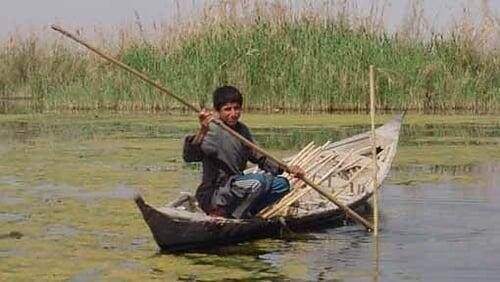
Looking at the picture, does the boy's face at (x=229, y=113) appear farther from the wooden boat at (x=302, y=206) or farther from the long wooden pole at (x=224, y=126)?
the wooden boat at (x=302, y=206)

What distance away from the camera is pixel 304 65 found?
50.2 ft

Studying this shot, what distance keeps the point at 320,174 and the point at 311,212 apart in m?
1.38

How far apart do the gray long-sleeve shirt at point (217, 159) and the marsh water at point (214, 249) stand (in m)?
0.30

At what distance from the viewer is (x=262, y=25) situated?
52.2 ft

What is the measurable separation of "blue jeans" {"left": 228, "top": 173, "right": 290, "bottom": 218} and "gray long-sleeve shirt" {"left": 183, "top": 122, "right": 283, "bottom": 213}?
7 centimetres

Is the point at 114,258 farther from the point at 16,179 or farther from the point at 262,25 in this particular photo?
the point at 262,25

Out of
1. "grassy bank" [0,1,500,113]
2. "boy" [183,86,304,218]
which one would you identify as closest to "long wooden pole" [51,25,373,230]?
"boy" [183,86,304,218]

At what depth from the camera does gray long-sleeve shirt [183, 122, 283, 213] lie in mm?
5965

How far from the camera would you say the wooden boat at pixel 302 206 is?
18.8 ft

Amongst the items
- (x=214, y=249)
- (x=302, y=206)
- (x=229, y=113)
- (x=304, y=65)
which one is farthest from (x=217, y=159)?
(x=304, y=65)

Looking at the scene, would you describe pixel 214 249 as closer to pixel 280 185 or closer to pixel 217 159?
pixel 217 159

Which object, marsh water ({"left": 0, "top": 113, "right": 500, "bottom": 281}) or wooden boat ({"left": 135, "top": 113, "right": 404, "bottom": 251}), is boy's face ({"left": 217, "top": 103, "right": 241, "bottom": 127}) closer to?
wooden boat ({"left": 135, "top": 113, "right": 404, "bottom": 251})

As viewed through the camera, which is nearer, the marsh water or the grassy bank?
the marsh water

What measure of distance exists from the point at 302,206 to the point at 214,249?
1224 millimetres
